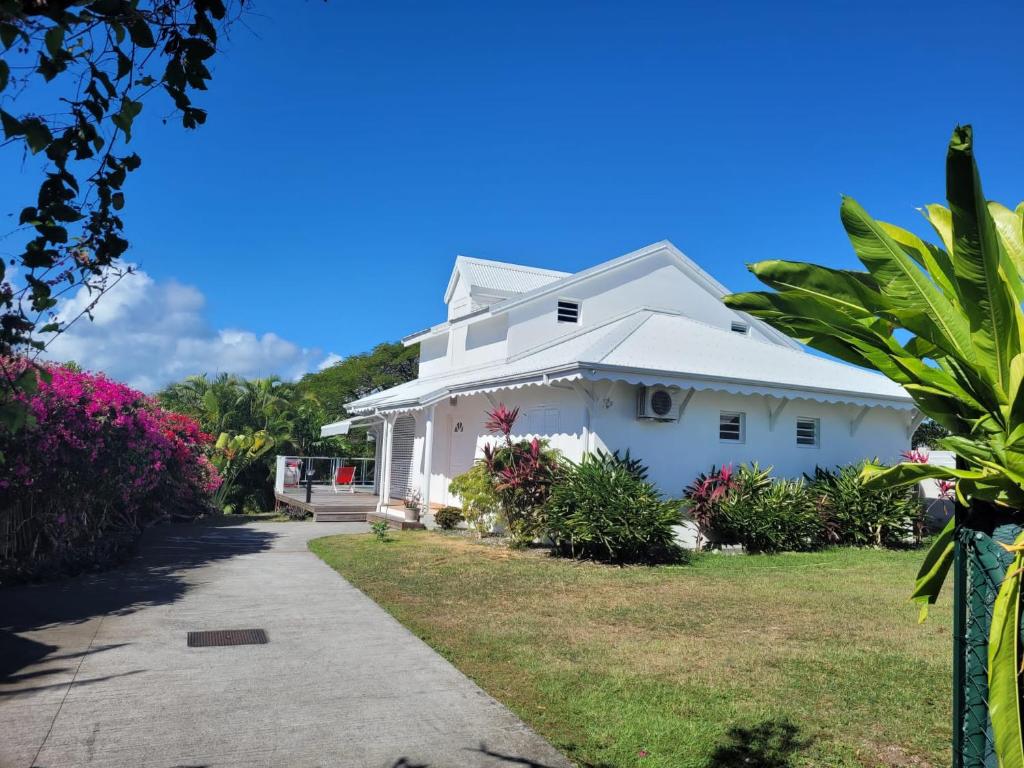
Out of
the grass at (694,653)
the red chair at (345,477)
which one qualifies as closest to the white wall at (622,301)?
the grass at (694,653)

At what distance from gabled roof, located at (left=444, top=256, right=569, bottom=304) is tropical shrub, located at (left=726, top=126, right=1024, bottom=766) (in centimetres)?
2077

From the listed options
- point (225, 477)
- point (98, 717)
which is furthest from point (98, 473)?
point (225, 477)

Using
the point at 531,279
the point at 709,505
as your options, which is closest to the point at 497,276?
the point at 531,279

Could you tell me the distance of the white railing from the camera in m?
24.0

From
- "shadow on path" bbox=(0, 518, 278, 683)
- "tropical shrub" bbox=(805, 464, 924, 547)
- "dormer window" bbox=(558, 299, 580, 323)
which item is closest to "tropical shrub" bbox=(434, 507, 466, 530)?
"shadow on path" bbox=(0, 518, 278, 683)

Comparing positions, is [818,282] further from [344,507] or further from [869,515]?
[344,507]

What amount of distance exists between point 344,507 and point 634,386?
10127mm

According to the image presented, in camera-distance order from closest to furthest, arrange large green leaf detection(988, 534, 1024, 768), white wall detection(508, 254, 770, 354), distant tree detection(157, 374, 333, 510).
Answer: large green leaf detection(988, 534, 1024, 768) < white wall detection(508, 254, 770, 354) < distant tree detection(157, 374, 333, 510)

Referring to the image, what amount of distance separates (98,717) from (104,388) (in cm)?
759

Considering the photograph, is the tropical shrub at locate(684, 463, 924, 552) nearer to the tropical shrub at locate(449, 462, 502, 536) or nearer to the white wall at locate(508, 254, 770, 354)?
the tropical shrub at locate(449, 462, 502, 536)

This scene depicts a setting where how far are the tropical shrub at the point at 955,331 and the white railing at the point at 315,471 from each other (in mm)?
20379

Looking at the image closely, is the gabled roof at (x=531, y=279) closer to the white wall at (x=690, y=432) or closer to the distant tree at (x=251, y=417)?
the white wall at (x=690, y=432)

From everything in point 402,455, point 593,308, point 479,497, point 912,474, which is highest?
point 593,308

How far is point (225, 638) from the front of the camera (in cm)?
748
